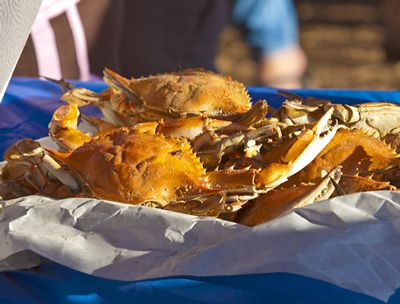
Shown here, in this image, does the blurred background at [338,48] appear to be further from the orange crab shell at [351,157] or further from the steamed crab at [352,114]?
the orange crab shell at [351,157]

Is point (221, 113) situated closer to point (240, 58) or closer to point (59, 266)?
point (59, 266)

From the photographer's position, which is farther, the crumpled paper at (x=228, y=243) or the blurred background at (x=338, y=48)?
the blurred background at (x=338, y=48)

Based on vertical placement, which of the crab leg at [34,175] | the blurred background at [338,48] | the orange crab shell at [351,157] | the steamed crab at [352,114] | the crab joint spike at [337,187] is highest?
the blurred background at [338,48]

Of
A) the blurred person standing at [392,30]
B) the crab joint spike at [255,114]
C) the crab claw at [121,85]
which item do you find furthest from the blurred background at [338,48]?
the crab joint spike at [255,114]

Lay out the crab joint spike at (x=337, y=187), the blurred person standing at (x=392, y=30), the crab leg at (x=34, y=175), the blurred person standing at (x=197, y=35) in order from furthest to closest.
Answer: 1. the blurred person standing at (x=392, y=30)
2. the blurred person standing at (x=197, y=35)
3. the crab leg at (x=34, y=175)
4. the crab joint spike at (x=337, y=187)

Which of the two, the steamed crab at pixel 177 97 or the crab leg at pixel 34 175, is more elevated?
the steamed crab at pixel 177 97

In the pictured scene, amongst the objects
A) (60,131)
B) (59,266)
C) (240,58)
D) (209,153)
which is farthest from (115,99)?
(240,58)

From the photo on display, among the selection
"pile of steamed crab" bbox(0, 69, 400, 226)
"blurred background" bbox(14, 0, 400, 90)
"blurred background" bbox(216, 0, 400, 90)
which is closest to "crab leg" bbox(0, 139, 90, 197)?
"pile of steamed crab" bbox(0, 69, 400, 226)

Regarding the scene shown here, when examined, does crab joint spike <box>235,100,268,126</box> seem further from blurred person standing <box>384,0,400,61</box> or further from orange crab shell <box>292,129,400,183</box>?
blurred person standing <box>384,0,400,61</box>
